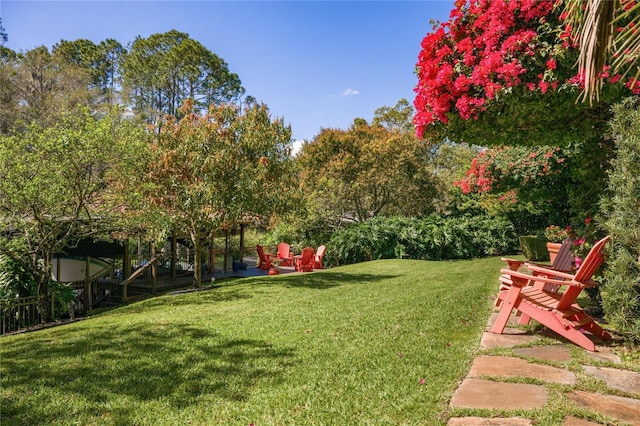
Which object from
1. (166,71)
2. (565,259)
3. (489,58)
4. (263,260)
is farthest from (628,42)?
(166,71)

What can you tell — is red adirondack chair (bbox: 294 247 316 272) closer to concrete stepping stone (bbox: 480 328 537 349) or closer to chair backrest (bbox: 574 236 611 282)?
concrete stepping stone (bbox: 480 328 537 349)

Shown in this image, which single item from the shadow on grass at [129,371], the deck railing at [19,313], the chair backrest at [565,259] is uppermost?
the chair backrest at [565,259]

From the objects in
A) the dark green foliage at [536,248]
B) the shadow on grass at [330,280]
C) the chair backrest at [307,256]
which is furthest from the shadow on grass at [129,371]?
the dark green foliage at [536,248]

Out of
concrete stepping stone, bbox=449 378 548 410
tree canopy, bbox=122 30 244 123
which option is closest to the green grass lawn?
concrete stepping stone, bbox=449 378 548 410

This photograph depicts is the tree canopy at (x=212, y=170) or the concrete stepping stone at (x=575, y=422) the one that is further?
the tree canopy at (x=212, y=170)

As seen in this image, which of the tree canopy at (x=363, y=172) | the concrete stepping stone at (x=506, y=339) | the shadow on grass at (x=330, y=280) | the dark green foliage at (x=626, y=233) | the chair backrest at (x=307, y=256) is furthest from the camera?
the tree canopy at (x=363, y=172)

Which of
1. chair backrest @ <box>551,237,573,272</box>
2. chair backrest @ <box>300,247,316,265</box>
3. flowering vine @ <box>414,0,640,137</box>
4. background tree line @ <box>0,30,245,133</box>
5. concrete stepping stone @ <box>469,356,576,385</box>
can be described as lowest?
concrete stepping stone @ <box>469,356,576,385</box>

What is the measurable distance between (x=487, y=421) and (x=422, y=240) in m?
14.3

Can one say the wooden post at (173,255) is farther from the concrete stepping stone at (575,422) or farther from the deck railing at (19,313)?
the concrete stepping stone at (575,422)

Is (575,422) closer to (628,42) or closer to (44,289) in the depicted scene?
Result: (628,42)

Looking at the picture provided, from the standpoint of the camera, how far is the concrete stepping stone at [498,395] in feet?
9.10

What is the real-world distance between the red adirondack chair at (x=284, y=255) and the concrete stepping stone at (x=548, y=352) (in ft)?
50.8

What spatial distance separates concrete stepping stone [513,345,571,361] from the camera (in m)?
3.75

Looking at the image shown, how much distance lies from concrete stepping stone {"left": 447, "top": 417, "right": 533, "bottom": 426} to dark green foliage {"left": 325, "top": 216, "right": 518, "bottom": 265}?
14.0 metres
